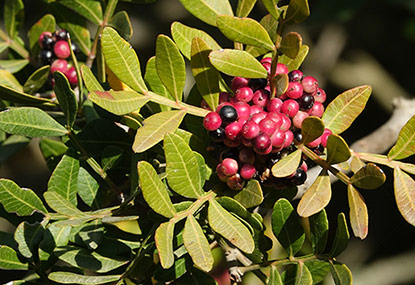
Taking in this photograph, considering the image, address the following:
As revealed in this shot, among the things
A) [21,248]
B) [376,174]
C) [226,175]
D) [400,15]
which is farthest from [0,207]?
[400,15]

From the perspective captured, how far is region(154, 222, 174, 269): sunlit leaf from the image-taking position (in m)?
0.81

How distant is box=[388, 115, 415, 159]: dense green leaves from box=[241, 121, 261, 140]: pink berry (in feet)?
0.75

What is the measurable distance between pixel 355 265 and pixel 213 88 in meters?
1.76

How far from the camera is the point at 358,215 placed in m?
0.91

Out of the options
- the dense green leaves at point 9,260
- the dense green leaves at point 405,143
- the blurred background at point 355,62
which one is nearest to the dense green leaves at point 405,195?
the dense green leaves at point 405,143

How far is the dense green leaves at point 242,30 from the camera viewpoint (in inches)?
34.8

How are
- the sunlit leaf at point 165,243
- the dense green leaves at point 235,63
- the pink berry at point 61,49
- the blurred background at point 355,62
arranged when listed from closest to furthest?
1. the sunlit leaf at point 165,243
2. the dense green leaves at point 235,63
3. the pink berry at point 61,49
4. the blurred background at point 355,62

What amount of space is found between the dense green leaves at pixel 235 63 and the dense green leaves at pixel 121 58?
0.42 feet

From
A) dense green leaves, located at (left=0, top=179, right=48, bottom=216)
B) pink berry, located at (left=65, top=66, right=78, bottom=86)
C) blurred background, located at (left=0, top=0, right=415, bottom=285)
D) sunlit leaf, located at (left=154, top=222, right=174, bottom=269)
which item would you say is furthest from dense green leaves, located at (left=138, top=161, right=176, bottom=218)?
blurred background, located at (left=0, top=0, right=415, bottom=285)

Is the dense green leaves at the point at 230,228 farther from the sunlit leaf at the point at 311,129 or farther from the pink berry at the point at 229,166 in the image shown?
the sunlit leaf at the point at 311,129

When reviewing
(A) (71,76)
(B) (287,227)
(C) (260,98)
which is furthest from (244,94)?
(A) (71,76)

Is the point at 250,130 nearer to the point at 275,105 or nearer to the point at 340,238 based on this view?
the point at 275,105

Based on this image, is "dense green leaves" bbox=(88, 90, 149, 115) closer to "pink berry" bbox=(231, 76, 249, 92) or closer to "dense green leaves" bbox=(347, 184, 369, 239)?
"pink berry" bbox=(231, 76, 249, 92)

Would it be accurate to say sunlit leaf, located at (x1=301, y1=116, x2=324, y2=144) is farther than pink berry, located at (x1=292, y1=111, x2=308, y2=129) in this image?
No
